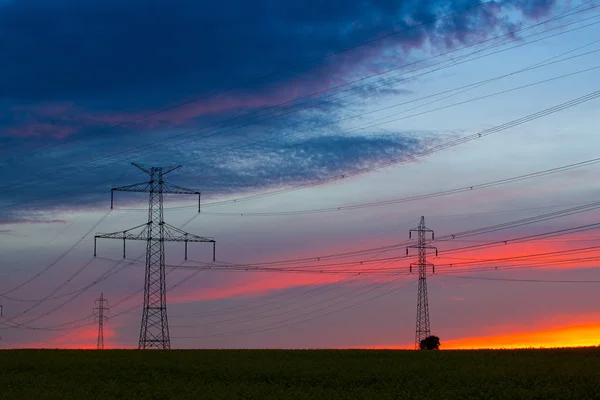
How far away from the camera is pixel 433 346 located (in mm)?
98000
